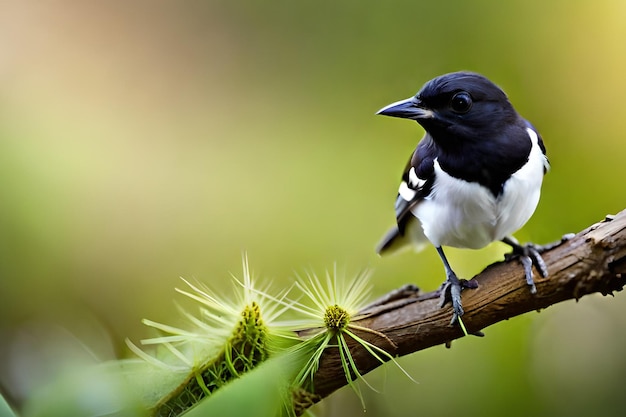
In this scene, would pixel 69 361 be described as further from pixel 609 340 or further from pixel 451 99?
pixel 609 340

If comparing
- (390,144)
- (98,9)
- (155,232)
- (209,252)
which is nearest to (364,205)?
(390,144)

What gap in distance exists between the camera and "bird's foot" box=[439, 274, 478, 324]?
62 centimetres

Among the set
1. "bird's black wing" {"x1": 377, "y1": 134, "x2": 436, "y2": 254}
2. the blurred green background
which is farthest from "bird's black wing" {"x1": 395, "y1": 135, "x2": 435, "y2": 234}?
the blurred green background

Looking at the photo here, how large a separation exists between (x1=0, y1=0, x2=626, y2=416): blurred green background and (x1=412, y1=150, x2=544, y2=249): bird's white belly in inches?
8.4

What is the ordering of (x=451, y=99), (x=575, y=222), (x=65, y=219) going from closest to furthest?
(x=451, y=99), (x=575, y=222), (x=65, y=219)

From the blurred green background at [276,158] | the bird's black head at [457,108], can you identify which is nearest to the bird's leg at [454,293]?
the bird's black head at [457,108]

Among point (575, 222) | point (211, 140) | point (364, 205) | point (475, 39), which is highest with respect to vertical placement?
point (211, 140)

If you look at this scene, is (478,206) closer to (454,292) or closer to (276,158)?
(454,292)

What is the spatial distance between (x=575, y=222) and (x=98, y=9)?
940 mm

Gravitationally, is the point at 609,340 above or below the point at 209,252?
below

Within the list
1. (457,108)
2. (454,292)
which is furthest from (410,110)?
(454,292)

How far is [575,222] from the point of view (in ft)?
3.18

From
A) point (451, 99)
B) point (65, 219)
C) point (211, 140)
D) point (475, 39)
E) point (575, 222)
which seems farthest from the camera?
point (211, 140)

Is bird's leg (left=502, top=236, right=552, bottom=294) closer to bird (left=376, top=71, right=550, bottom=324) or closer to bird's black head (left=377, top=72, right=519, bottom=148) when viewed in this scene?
bird (left=376, top=71, right=550, bottom=324)
